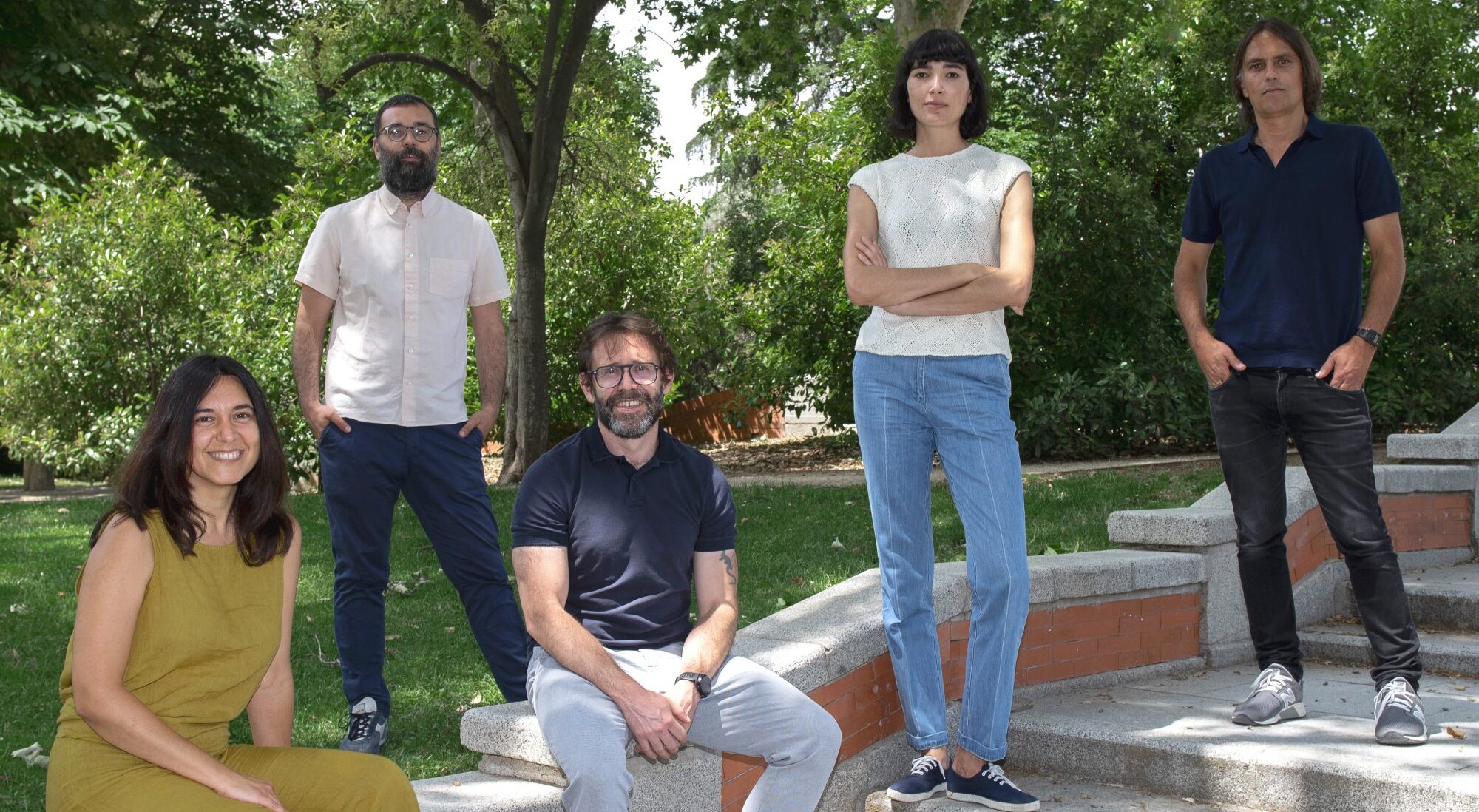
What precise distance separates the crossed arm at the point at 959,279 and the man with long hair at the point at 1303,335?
853 mm

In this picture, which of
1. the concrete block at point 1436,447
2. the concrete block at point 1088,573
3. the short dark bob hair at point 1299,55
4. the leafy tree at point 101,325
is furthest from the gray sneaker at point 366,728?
the leafy tree at point 101,325

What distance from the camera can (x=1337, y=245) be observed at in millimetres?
4066

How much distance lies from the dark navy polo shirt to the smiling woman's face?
27.8 inches

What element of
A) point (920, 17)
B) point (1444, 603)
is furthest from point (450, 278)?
point (920, 17)

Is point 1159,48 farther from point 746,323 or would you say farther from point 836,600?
point 836,600

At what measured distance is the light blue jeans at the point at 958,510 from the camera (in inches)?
146

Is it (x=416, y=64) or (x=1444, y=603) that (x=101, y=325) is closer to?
(x=416, y=64)

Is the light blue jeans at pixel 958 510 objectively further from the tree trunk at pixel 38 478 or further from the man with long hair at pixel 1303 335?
the tree trunk at pixel 38 478

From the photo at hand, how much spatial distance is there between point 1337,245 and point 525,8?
12013mm

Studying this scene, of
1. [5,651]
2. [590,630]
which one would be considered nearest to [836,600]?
[590,630]

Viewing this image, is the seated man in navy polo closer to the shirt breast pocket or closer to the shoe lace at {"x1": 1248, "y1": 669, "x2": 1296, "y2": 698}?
the shirt breast pocket

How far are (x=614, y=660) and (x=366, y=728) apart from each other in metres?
1.21

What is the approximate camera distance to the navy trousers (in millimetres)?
4246

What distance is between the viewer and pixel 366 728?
13.7 feet
